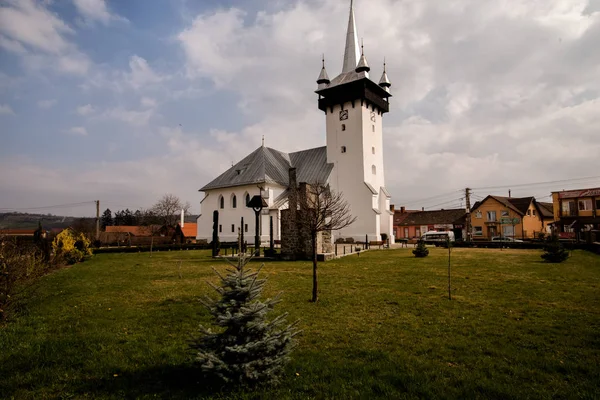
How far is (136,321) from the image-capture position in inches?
296

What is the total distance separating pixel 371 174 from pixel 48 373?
1453 inches

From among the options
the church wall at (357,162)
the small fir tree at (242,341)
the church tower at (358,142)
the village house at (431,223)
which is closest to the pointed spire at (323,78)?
the church tower at (358,142)

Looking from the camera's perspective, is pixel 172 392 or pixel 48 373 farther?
pixel 48 373

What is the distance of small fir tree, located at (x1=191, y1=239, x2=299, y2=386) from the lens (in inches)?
165

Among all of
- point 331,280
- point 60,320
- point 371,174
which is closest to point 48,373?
point 60,320

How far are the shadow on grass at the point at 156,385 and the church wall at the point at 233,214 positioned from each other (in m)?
31.4

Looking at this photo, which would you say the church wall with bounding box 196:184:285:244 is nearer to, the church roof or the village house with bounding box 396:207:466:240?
the church roof

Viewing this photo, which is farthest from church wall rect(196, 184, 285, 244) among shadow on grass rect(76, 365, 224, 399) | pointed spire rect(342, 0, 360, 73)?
shadow on grass rect(76, 365, 224, 399)

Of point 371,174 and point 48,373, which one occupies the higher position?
Answer: point 371,174

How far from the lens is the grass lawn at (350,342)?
450cm

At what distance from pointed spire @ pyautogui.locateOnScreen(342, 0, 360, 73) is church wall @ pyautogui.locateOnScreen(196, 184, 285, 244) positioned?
17.8 m

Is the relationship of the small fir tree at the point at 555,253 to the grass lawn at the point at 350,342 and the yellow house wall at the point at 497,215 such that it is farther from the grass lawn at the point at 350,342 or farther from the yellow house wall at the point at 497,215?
the yellow house wall at the point at 497,215

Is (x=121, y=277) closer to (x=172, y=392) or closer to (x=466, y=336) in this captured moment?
(x=172, y=392)

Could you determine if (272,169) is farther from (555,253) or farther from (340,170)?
(555,253)
